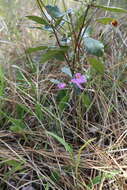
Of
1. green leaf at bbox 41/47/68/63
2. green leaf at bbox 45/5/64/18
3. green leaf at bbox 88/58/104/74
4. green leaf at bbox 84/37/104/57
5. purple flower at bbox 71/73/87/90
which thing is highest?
green leaf at bbox 45/5/64/18

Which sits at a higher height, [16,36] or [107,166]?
[16,36]

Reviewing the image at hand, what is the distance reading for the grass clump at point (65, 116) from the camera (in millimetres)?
1097

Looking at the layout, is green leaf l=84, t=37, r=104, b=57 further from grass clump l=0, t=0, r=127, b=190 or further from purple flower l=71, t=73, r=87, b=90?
purple flower l=71, t=73, r=87, b=90

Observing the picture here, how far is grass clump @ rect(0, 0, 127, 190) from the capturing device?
110cm

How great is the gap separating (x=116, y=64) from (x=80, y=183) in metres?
0.59

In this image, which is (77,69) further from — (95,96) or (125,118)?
(125,118)

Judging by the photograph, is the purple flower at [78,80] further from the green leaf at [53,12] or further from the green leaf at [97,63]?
the green leaf at [53,12]

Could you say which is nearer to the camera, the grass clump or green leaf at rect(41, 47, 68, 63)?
the grass clump

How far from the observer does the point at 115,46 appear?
165 cm

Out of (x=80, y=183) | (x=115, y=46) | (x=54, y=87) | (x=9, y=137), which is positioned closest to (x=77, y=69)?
(x=54, y=87)

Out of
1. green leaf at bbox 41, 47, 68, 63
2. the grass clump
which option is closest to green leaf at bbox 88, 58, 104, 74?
the grass clump

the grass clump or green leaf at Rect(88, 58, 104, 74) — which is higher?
green leaf at Rect(88, 58, 104, 74)

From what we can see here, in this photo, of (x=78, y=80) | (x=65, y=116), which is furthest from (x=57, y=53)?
(x=65, y=116)

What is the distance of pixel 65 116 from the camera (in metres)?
1.32
